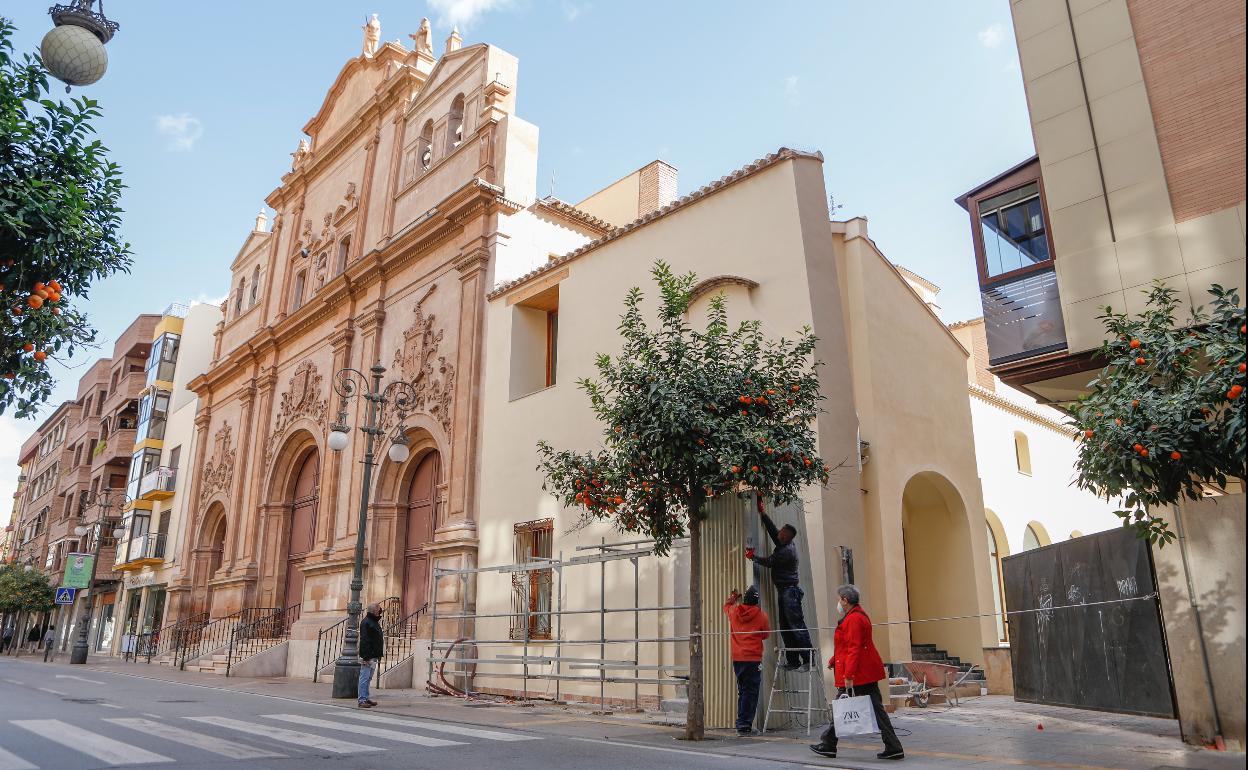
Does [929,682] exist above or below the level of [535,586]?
below

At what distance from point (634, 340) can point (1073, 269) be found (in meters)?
6.27

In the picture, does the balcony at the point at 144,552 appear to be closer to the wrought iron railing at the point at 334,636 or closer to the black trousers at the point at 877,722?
the wrought iron railing at the point at 334,636

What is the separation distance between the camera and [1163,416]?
23.4 feet

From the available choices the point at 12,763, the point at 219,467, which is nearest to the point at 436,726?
the point at 12,763

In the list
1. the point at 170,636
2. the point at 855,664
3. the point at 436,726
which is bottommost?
the point at 436,726

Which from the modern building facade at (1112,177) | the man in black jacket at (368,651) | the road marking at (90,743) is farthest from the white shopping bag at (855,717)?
the man in black jacket at (368,651)

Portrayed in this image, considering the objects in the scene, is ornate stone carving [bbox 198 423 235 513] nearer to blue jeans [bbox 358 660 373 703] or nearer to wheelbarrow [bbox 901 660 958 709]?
blue jeans [bbox 358 660 373 703]

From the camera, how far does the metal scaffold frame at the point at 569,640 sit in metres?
12.1

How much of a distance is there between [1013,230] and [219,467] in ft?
90.3

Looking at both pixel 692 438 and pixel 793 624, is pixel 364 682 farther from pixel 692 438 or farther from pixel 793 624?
pixel 692 438

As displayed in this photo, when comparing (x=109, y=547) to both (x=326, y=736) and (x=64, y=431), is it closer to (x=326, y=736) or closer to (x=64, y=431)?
(x=64, y=431)

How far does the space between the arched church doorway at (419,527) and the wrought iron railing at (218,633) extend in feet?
22.4

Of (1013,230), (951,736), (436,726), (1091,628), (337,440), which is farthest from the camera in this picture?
(337,440)

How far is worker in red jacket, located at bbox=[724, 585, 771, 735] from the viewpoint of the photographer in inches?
368
